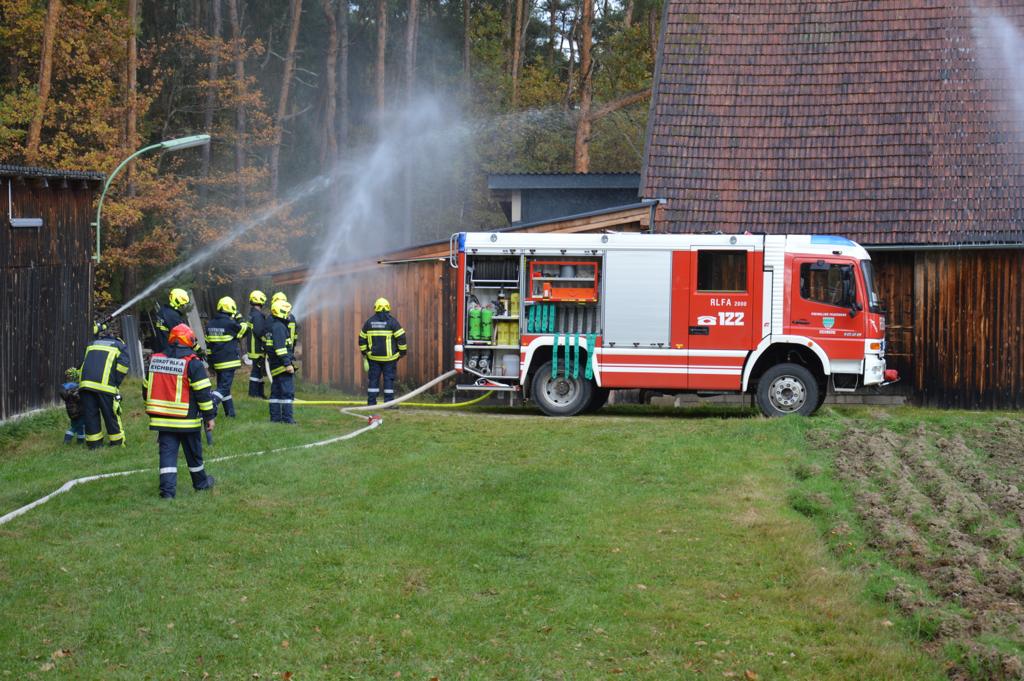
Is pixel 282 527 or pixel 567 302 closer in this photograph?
pixel 282 527

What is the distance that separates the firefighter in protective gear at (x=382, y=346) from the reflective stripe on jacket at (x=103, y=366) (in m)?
4.78

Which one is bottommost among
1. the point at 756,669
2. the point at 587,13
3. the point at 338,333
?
the point at 756,669

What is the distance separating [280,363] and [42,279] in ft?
18.0

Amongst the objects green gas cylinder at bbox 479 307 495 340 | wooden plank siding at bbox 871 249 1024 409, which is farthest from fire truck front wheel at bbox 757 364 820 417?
wooden plank siding at bbox 871 249 1024 409

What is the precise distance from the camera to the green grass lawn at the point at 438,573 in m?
7.69

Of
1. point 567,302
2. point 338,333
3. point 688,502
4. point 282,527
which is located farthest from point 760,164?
point 282,527

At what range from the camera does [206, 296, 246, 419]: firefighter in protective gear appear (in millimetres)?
17469

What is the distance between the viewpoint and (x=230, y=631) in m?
8.02

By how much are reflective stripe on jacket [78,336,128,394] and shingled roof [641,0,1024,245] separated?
10.8 meters

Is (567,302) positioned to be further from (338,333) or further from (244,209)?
(244,209)

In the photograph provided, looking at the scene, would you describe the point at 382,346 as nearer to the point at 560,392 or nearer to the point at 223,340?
the point at 223,340

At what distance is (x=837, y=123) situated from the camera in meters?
23.7

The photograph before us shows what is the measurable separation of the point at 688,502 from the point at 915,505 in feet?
6.80

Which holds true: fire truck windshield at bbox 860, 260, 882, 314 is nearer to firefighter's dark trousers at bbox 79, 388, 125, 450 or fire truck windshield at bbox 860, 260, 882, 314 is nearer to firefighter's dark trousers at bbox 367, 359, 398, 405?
firefighter's dark trousers at bbox 367, 359, 398, 405
